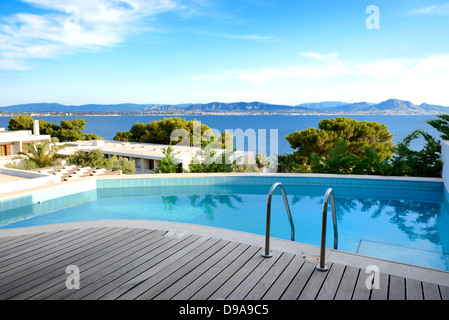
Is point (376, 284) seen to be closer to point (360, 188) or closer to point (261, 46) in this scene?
point (360, 188)

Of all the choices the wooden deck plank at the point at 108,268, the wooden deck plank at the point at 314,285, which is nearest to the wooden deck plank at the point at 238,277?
the wooden deck plank at the point at 314,285

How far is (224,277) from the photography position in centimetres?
265

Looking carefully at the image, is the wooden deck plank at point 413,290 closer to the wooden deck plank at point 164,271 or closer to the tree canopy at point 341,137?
the wooden deck plank at point 164,271

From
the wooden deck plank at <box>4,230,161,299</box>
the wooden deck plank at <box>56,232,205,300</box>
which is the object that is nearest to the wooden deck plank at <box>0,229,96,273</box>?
the wooden deck plank at <box>4,230,161,299</box>

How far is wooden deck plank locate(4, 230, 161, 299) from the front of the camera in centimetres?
248

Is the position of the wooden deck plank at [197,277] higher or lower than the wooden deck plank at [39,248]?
higher

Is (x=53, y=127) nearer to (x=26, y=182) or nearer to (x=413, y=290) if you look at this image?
(x=26, y=182)

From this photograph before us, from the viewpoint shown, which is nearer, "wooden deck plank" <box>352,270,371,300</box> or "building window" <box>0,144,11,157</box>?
"wooden deck plank" <box>352,270,371,300</box>

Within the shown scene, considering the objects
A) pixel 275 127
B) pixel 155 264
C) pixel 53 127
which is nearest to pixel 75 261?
pixel 155 264

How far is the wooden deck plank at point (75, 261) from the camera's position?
2.48m

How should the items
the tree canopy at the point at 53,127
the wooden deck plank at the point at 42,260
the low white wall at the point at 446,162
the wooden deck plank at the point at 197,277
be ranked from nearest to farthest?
the wooden deck plank at the point at 197,277 → the wooden deck plank at the point at 42,260 → the low white wall at the point at 446,162 → the tree canopy at the point at 53,127

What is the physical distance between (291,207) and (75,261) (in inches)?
186

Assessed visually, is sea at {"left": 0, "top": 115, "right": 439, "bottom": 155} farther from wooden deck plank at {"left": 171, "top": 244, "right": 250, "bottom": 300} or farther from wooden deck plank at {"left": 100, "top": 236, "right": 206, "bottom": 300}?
wooden deck plank at {"left": 171, "top": 244, "right": 250, "bottom": 300}

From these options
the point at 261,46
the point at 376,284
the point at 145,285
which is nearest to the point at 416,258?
the point at 376,284
